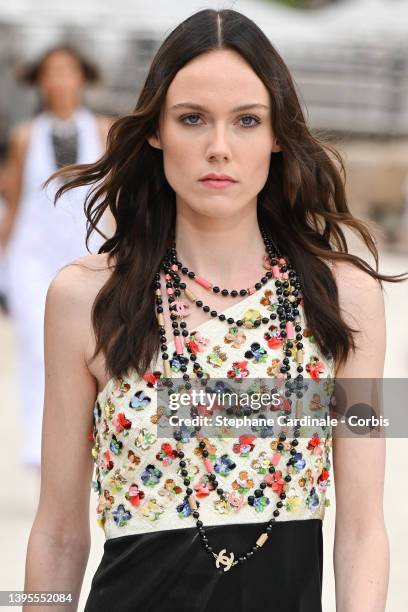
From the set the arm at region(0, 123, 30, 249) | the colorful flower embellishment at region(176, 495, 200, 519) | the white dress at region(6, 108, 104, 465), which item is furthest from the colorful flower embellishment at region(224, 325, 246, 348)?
the arm at region(0, 123, 30, 249)

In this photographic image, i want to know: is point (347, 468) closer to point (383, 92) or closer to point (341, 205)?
point (341, 205)

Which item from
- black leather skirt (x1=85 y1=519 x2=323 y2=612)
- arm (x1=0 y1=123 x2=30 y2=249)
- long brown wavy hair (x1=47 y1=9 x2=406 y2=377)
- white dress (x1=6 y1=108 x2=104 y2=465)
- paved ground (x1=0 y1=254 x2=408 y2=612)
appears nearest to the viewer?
black leather skirt (x1=85 y1=519 x2=323 y2=612)

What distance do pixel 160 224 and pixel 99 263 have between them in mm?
157

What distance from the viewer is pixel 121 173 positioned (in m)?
3.00

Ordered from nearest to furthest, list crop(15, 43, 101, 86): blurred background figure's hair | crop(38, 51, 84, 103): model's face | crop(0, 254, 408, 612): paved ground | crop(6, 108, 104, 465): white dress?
crop(0, 254, 408, 612): paved ground < crop(6, 108, 104, 465): white dress < crop(38, 51, 84, 103): model's face < crop(15, 43, 101, 86): blurred background figure's hair

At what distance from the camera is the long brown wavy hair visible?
275cm

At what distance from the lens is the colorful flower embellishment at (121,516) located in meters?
2.69

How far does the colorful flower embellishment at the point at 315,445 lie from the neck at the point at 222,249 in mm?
346

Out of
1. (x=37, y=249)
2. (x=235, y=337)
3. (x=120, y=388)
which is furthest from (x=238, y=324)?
(x=37, y=249)

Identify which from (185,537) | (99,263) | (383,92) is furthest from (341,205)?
(383,92)

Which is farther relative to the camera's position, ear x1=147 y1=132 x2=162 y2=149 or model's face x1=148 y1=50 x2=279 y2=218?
ear x1=147 y1=132 x2=162 y2=149

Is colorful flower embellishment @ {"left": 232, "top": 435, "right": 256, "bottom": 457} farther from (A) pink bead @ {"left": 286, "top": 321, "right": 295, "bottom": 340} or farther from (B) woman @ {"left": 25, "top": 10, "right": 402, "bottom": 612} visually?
(A) pink bead @ {"left": 286, "top": 321, "right": 295, "bottom": 340}

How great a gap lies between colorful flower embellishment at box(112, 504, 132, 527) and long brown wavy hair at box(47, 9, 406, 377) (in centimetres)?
25

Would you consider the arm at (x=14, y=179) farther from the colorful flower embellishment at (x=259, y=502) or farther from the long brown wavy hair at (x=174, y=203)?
the colorful flower embellishment at (x=259, y=502)
